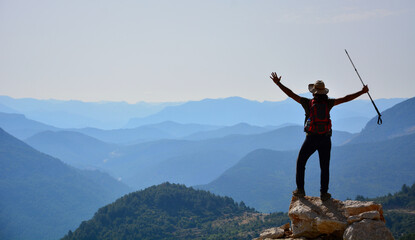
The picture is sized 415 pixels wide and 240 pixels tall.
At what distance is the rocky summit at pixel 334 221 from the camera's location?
10.5 m

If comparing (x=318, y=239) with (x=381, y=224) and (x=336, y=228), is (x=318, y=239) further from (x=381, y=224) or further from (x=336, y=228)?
(x=381, y=224)

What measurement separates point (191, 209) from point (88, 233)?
1451 inches

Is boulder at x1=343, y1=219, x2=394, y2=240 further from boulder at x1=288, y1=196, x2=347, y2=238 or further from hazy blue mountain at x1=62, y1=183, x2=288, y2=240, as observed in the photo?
hazy blue mountain at x1=62, y1=183, x2=288, y2=240

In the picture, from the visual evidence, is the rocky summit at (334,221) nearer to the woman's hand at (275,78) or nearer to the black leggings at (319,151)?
the black leggings at (319,151)

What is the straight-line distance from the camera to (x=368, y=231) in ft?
34.4

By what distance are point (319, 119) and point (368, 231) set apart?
3.54 m

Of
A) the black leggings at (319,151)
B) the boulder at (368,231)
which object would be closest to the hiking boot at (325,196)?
the black leggings at (319,151)

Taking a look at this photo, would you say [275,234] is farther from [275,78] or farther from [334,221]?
[275,78]

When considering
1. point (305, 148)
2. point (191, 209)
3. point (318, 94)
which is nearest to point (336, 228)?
point (305, 148)

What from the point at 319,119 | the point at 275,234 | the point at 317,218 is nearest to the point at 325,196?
the point at 317,218

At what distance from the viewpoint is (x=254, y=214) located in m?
122

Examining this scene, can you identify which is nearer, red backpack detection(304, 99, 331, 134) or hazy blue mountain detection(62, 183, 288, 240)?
red backpack detection(304, 99, 331, 134)

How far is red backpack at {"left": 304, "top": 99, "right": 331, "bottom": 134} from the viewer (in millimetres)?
12109

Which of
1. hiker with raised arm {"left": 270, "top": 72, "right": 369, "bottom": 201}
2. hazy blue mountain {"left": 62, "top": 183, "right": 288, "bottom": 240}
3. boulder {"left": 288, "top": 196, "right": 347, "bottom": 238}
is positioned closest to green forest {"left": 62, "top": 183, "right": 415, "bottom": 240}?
hazy blue mountain {"left": 62, "top": 183, "right": 288, "bottom": 240}
